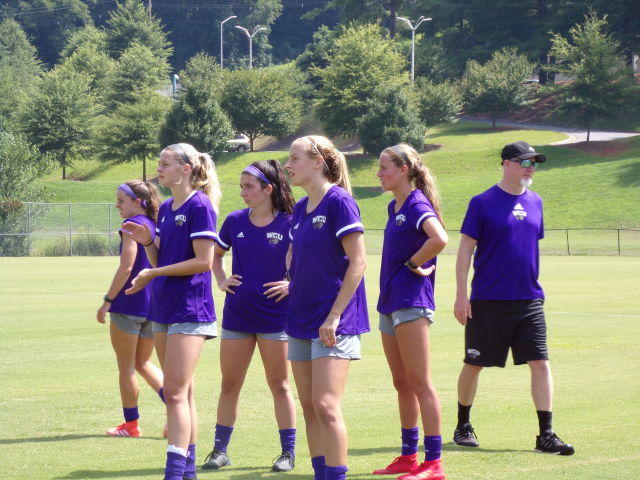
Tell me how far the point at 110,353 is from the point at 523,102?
224 feet

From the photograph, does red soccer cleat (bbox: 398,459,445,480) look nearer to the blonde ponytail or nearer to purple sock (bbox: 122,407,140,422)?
the blonde ponytail

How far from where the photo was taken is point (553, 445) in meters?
7.55

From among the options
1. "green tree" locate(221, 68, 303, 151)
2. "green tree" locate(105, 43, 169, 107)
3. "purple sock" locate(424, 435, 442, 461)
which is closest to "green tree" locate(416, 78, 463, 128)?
"green tree" locate(221, 68, 303, 151)


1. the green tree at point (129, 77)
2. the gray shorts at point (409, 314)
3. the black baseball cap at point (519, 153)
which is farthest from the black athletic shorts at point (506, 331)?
A: the green tree at point (129, 77)

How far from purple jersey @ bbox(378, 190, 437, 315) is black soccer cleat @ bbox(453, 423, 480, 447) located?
149 centimetres

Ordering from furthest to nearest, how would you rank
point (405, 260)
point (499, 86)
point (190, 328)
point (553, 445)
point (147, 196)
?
1. point (499, 86)
2. point (147, 196)
3. point (553, 445)
4. point (405, 260)
5. point (190, 328)

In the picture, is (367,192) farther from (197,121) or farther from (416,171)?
(416,171)

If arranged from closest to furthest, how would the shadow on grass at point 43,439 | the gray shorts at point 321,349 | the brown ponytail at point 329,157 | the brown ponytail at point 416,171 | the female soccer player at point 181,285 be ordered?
the gray shorts at point 321,349
the brown ponytail at point 329,157
the female soccer player at point 181,285
the brown ponytail at point 416,171
the shadow on grass at point 43,439

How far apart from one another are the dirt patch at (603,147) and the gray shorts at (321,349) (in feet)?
210

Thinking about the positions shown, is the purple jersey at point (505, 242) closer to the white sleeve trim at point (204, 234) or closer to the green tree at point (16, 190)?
the white sleeve trim at point (204, 234)

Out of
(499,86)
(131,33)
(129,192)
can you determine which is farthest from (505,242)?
(131,33)

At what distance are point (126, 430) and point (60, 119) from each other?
68778mm

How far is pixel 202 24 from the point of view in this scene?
461 feet

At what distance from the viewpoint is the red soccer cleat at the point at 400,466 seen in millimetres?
7055
